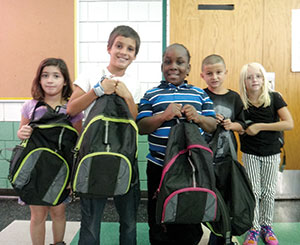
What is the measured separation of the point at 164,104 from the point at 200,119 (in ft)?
0.67

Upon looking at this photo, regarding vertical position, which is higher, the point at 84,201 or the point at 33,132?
the point at 33,132

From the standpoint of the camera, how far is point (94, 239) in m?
1.23

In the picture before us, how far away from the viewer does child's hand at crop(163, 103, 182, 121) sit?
121cm

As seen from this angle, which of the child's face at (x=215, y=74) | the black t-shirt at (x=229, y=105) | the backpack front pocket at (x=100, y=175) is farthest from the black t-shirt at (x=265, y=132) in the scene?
the backpack front pocket at (x=100, y=175)

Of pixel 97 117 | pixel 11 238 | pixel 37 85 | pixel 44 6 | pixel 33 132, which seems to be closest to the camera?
pixel 97 117

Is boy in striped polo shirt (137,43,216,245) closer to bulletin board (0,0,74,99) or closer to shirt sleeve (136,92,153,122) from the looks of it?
shirt sleeve (136,92,153,122)

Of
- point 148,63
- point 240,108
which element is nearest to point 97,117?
point 240,108

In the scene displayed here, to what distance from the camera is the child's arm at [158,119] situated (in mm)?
1220

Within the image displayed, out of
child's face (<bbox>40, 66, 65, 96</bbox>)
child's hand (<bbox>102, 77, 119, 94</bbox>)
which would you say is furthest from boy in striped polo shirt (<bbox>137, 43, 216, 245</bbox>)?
child's face (<bbox>40, 66, 65, 96</bbox>)

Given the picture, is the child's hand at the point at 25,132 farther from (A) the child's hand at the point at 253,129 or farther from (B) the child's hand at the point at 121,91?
(A) the child's hand at the point at 253,129

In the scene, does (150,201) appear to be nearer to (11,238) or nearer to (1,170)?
(11,238)

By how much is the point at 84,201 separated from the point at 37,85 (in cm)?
75

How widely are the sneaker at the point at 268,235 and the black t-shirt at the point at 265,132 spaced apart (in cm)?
56

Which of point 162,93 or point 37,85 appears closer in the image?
point 162,93
